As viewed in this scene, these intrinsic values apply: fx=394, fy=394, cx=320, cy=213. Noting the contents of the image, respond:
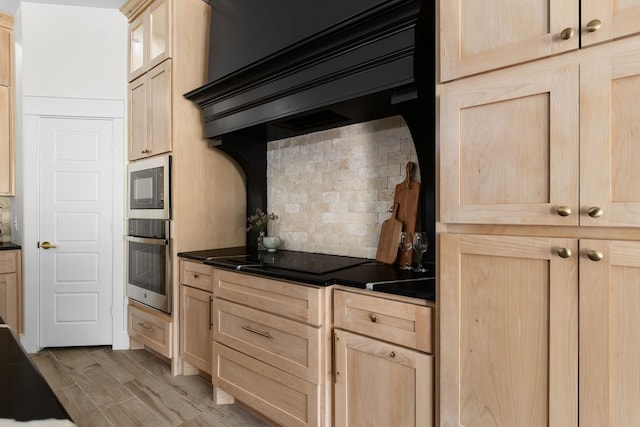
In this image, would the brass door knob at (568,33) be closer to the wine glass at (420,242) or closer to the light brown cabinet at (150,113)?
the wine glass at (420,242)

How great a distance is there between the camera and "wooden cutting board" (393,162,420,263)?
2021 millimetres

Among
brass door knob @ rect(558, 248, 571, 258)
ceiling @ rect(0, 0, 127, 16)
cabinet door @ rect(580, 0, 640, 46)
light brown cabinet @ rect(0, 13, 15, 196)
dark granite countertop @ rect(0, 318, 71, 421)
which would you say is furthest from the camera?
light brown cabinet @ rect(0, 13, 15, 196)

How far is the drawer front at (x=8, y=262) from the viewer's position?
130 inches

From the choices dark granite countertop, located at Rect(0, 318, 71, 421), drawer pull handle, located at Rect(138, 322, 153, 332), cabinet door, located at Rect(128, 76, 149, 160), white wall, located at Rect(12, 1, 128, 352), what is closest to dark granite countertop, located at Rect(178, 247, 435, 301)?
drawer pull handle, located at Rect(138, 322, 153, 332)

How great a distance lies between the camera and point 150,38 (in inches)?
119

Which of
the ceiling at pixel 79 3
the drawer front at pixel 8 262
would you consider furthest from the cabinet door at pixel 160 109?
the drawer front at pixel 8 262

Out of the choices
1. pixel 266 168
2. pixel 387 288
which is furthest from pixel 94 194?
pixel 387 288

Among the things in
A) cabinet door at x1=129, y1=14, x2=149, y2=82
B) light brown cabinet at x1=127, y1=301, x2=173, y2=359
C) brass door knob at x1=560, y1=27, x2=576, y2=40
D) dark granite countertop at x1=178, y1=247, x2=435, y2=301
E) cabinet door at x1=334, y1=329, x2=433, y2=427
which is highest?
cabinet door at x1=129, y1=14, x2=149, y2=82

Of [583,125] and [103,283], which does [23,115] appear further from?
[583,125]

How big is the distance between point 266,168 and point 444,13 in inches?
74.3

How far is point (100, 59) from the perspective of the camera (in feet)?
11.0

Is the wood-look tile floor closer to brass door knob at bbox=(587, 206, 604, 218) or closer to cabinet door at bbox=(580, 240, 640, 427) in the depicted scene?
cabinet door at bbox=(580, 240, 640, 427)

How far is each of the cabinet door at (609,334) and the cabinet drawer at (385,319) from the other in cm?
50

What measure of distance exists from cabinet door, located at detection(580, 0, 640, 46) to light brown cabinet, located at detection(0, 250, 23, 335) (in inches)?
161
